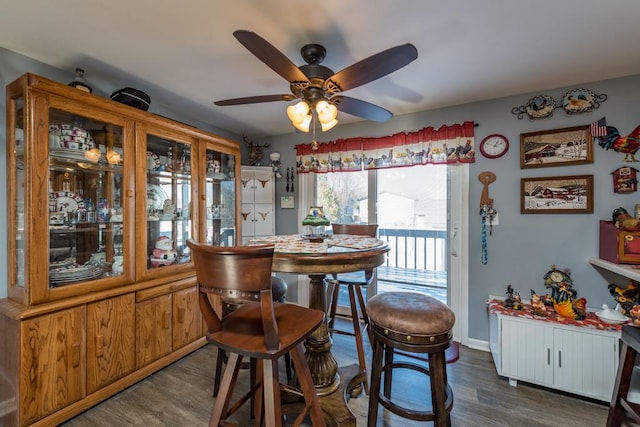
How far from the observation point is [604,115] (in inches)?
83.4

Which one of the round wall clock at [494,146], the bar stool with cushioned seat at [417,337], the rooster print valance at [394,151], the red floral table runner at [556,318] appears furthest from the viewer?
the rooster print valance at [394,151]

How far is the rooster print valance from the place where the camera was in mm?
2541

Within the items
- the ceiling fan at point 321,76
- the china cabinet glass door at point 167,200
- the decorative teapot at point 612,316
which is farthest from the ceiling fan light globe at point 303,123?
the decorative teapot at point 612,316

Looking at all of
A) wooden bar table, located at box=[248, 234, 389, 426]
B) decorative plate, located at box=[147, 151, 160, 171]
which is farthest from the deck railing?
decorative plate, located at box=[147, 151, 160, 171]

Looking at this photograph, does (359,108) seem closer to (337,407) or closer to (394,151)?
(394,151)

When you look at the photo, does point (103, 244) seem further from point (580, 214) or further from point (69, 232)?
point (580, 214)

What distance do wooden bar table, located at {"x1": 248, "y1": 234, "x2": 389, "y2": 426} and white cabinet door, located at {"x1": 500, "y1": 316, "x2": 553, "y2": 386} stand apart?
1.10 meters

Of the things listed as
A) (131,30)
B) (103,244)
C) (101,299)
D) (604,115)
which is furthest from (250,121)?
(604,115)

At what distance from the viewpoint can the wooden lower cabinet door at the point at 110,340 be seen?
5.64 feet

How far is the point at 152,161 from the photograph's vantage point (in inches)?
88.0

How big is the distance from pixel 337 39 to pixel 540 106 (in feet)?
6.20

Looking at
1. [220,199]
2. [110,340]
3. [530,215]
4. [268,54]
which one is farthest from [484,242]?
[110,340]

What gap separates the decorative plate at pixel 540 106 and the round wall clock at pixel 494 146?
0.27 m

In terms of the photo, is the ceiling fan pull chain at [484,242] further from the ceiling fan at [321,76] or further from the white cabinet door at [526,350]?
the ceiling fan at [321,76]
